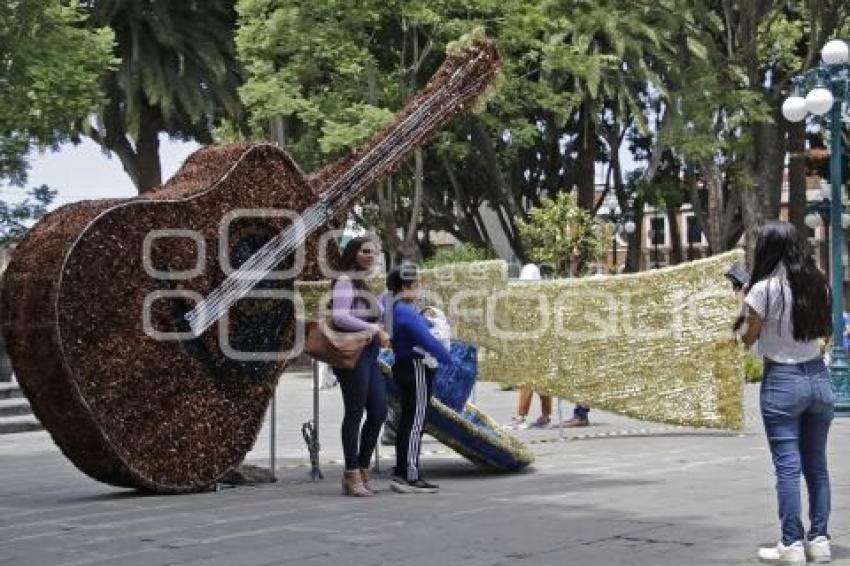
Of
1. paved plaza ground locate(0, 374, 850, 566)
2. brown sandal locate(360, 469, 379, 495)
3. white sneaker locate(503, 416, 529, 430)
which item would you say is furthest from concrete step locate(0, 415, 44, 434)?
brown sandal locate(360, 469, 379, 495)

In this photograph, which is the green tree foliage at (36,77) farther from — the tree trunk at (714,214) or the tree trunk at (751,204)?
the tree trunk at (714,214)

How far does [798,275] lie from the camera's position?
20.6 ft

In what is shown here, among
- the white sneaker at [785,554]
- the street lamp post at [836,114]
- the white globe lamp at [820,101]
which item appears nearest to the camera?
the white sneaker at [785,554]

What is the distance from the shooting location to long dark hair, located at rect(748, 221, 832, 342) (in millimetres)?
6188

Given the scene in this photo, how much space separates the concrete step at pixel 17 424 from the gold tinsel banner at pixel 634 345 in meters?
6.97

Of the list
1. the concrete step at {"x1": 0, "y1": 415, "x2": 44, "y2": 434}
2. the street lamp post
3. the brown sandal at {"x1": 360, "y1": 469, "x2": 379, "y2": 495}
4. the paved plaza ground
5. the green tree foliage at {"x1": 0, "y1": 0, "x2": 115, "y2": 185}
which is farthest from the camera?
the green tree foliage at {"x1": 0, "y1": 0, "x2": 115, "y2": 185}

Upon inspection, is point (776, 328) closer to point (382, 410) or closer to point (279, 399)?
point (382, 410)

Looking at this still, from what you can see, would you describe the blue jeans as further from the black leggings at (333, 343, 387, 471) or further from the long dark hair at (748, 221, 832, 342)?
the black leggings at (333, 343, 387, 471)

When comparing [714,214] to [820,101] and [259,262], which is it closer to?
[820,101]

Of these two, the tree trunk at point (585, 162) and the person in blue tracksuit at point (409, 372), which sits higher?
the tree trunk at point (585, 162)

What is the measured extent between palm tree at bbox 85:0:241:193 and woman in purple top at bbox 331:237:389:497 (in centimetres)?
2120

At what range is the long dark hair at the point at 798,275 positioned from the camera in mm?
6188

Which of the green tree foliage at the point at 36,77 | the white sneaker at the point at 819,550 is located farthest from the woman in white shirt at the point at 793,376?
the green tree foliage at the point at 36,77

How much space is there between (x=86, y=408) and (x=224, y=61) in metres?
23.7
